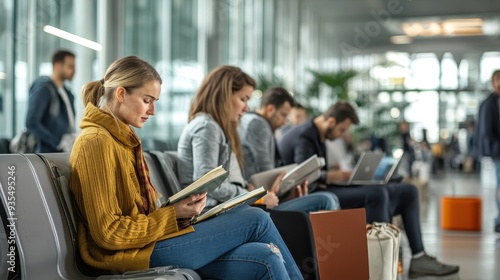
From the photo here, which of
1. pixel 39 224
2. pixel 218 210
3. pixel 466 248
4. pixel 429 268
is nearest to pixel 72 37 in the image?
pixel 429 268

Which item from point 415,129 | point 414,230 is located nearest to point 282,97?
point 414,230

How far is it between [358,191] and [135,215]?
3.07m

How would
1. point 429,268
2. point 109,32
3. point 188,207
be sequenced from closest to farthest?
1. point 188,207
2. point 429,268
3. point 109,32

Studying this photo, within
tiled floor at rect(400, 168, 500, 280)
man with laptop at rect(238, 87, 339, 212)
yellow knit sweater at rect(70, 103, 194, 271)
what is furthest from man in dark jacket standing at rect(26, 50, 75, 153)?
yellow knit sweater at rect(70, 103, 194, 271)

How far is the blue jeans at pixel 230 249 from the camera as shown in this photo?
271 cm

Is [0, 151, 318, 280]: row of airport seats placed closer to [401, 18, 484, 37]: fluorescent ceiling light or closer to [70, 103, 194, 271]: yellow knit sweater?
[70, 103, 194, 271]: yellow knit sweater

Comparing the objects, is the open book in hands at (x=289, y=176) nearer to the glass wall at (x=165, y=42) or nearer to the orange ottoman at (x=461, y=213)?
the glass wall at (x=165, y=42)

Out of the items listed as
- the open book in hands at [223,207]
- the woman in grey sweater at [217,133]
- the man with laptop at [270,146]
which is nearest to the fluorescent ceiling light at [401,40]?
the man with laptop at [270,146]

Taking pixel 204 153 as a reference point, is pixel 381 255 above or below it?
below

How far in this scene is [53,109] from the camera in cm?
584

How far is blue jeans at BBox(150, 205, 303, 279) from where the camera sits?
2705 millimetres

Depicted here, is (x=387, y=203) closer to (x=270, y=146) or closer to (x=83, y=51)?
(x=270, y=146)

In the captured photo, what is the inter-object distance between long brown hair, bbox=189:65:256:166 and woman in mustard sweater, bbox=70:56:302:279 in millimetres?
1140

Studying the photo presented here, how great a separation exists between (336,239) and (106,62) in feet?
13.1
